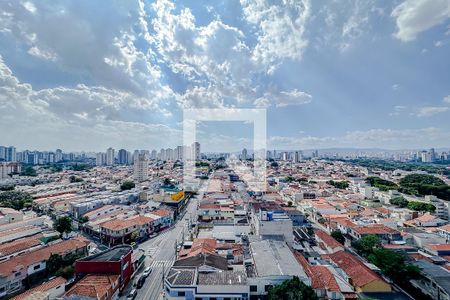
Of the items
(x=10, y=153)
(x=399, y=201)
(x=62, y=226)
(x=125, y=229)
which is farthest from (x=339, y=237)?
(x=10, y=153)

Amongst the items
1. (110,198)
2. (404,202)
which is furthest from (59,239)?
(404,202)

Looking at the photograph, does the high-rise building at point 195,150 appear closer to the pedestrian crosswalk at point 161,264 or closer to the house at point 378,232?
the house at point 378,232

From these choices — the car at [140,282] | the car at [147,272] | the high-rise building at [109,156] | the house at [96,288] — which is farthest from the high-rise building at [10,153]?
the car at [140,282]

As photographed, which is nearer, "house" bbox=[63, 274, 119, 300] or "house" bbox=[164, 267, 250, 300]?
"house" bbox=[63, 274, 119, 300]

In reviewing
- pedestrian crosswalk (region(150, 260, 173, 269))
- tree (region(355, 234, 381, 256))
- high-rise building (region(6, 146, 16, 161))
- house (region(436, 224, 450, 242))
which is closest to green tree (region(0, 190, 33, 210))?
pedestrian crosswalk (region(150, 260, 173, 269))

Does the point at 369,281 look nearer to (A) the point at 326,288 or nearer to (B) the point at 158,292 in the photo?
(A) the point at 326,288

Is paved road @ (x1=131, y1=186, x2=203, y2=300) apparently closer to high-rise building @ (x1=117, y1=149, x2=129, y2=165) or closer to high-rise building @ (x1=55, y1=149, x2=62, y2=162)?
high-rise building @ (x1=117, y1=149, x2=129, y2=165)
